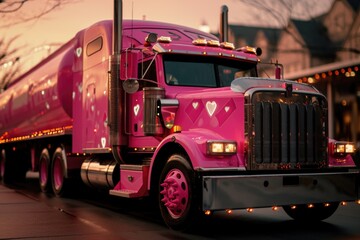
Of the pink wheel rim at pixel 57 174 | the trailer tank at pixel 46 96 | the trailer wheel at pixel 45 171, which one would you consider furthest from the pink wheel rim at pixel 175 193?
the trailer wheel at pixel 45 171

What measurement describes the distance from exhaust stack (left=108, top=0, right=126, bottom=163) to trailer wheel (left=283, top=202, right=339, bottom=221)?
9.99ft

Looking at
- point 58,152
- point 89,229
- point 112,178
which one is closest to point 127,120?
point 112,178

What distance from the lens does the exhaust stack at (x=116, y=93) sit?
10148 mm

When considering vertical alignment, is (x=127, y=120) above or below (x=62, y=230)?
above

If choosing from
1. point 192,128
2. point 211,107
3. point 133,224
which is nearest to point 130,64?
point 192,128

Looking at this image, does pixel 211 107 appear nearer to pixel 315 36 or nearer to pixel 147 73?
pixel 147 73

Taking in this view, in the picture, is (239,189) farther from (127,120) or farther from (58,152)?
(58,152)

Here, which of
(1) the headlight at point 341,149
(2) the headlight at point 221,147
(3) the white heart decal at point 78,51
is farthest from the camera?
(3) the white heart decal at point 78,51

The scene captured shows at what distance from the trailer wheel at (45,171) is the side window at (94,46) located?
387 cm

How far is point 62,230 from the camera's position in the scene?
8375 millimetres

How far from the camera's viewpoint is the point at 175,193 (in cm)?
812

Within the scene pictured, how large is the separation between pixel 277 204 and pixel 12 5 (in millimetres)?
9433

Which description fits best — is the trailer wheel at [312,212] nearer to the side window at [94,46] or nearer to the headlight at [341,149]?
the headlight at [341,149]

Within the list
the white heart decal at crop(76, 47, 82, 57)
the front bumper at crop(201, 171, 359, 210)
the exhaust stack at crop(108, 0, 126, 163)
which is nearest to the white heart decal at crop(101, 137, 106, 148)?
the exhaust stack at crop(108, 0, 126, 163)
